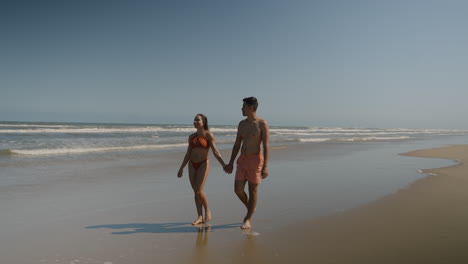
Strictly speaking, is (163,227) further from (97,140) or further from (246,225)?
(97,140)

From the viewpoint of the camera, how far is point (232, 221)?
486 cm

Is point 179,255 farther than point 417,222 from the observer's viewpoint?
No

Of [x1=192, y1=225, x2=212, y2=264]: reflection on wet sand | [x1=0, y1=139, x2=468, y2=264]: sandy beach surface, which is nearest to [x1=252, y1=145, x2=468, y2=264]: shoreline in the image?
[x1=0, y1=139, x2=468, y2=264]: sandy beach surface

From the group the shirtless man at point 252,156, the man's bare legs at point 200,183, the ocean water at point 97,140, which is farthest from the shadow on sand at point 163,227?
the ocean water at point 97,140

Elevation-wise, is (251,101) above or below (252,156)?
above

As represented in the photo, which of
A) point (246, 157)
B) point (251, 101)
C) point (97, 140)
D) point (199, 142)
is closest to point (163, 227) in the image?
point (199, 142)

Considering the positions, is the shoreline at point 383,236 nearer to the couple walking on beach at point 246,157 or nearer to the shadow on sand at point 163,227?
the couple walking on beach at point 246,157

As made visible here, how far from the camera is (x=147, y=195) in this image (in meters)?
6.55

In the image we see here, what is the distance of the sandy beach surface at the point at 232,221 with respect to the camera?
3.57m

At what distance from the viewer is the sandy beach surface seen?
357 centimetres

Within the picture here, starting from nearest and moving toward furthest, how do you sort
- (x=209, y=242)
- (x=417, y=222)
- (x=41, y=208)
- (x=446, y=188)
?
(x=209, y=242), (x=417, y=222), (x=41, y=208), (x=446, y=188)

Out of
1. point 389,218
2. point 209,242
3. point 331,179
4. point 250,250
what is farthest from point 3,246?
point 331,179

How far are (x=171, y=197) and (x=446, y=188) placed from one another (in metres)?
5.96

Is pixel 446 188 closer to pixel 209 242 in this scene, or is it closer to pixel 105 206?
pixel 209 242
